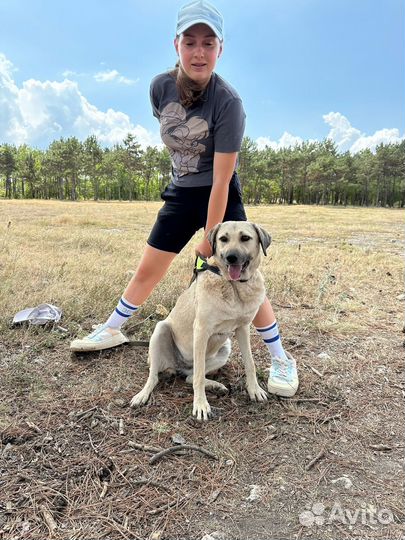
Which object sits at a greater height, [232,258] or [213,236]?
[213,236]

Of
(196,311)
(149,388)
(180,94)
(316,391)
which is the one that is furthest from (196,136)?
(316,391)

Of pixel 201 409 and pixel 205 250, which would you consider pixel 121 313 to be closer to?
pixel 205 250

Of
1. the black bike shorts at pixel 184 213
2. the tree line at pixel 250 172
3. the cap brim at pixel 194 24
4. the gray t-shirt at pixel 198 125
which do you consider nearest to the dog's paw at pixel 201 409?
the black bike shorts at pixel 184 213

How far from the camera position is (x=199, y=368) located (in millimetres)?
3152

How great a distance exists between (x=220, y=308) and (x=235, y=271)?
0.32 metres

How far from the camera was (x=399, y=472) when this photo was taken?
2.46m

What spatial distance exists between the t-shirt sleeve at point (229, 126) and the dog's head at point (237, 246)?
2.04 feet

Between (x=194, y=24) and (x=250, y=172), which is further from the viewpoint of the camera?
(x=250, y=172)

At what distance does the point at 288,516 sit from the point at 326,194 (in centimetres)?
8505

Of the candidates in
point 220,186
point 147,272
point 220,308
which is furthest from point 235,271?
point 147,272

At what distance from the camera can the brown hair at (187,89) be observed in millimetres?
3078

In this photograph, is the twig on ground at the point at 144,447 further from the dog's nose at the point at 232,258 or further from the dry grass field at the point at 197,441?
the dog's nose at the point at 232,258

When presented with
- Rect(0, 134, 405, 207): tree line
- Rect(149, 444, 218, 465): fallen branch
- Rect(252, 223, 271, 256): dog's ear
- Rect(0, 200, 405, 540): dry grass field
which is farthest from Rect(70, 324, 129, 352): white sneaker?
Rect(0, 134, 405, 207): tree line

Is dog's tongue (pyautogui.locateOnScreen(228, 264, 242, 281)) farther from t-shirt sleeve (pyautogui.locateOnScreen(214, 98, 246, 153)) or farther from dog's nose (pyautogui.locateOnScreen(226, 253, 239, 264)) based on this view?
t-shirt sleeve (pyautogui.locateOnScreen(214, 98, 246, 153))
